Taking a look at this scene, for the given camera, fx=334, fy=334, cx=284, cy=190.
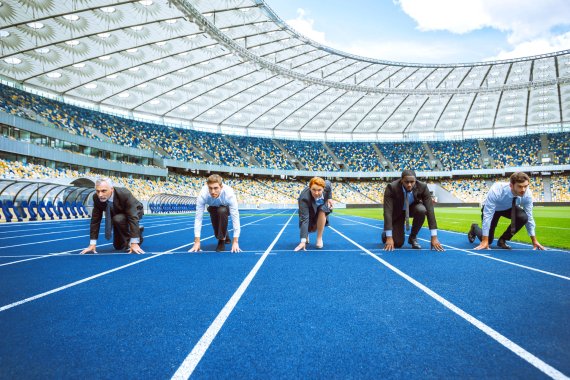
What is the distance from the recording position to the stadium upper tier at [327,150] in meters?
46.3

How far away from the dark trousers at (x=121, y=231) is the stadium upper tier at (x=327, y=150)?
129 feet

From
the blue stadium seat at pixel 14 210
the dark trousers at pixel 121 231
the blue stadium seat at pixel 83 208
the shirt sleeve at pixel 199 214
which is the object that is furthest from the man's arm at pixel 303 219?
the blue stadium seat at pixel 83 208

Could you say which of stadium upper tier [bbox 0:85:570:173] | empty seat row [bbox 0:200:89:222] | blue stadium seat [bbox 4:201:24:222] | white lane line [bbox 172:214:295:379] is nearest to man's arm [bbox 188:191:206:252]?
white lane line [bbox 172:214:295:379]

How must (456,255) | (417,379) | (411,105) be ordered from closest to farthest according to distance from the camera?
(417,379)
(456,255)
(411,105)

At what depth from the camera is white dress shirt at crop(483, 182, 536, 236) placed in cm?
578

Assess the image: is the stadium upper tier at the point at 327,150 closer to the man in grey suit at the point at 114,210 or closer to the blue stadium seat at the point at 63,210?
the blue stadium seat at the point at 63,210

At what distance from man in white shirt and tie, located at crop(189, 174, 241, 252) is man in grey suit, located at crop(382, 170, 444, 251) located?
2.76 meters

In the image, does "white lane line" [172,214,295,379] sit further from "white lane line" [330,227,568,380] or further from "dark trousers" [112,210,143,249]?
"dark trousers" [112,210,143,249]

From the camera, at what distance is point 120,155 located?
42312mm

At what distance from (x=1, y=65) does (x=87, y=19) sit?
14.2 metres

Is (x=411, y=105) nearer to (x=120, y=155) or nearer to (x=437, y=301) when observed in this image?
(x=120, y=155)

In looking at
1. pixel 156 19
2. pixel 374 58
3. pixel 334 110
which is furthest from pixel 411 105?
pixel 156 19

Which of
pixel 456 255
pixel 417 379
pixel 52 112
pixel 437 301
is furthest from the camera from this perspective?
pixel 52 112

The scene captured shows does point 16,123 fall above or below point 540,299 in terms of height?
above
